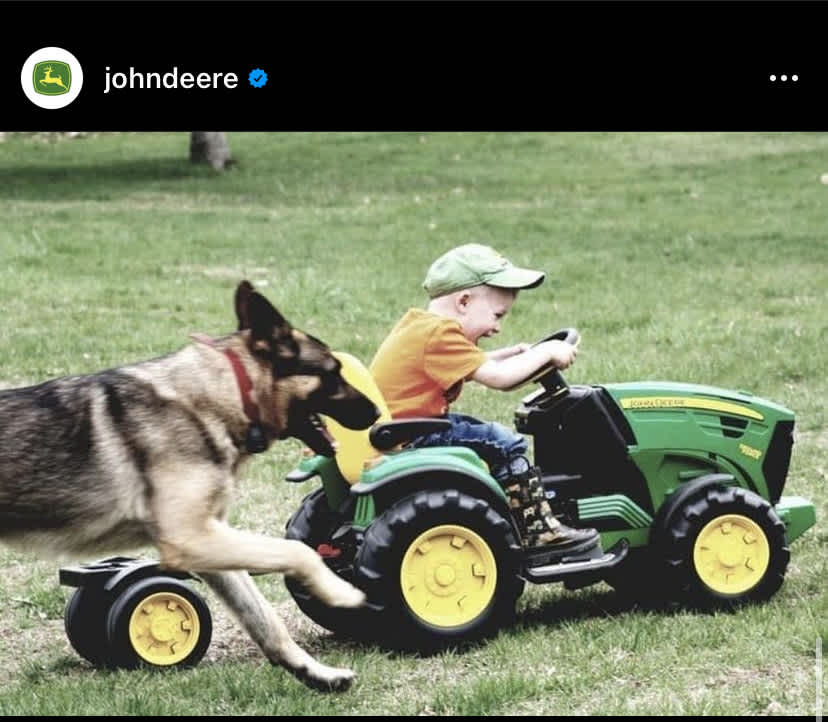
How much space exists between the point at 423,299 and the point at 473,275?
729 centimetres

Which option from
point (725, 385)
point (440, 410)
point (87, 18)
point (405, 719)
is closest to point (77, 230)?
point (725, 385)

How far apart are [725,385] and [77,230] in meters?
8.83

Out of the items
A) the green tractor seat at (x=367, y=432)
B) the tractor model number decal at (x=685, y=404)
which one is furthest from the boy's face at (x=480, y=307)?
the tractor model number decal at (x=685, y=404)

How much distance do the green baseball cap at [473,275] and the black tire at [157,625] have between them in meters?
1.46

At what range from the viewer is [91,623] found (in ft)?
18.1

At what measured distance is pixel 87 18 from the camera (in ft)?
23.5

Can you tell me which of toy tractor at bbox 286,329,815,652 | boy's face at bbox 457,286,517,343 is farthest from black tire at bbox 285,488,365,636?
boy's face at bbox 457,286,517,343

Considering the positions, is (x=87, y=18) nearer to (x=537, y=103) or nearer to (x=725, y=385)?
(x=537, y=103)

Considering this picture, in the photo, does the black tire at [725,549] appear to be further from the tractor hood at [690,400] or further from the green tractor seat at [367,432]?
the green tractor seat at [367,432]

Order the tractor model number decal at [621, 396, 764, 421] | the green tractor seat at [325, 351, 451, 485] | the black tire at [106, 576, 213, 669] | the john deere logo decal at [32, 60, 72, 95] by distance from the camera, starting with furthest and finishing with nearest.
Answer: the john deere logo decal at [32, 60, 72, 95] → the tractor model number decal at [621, 396, 764, 421] → the green tractor seat at [325, 351, 451, 485] → the black tire at [106, 576, 213, 669]

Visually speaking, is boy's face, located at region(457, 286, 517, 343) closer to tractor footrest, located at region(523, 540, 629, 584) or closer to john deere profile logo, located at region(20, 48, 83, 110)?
tractor footrest, located at region(523, 540, 629, 584)

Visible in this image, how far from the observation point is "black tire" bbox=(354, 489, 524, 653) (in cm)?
544

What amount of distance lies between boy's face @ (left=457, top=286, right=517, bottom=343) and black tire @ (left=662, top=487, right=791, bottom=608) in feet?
3.36

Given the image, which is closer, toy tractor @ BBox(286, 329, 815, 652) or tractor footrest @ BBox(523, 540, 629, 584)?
toy tractor @ BBox(286, 329, 815, 652)
